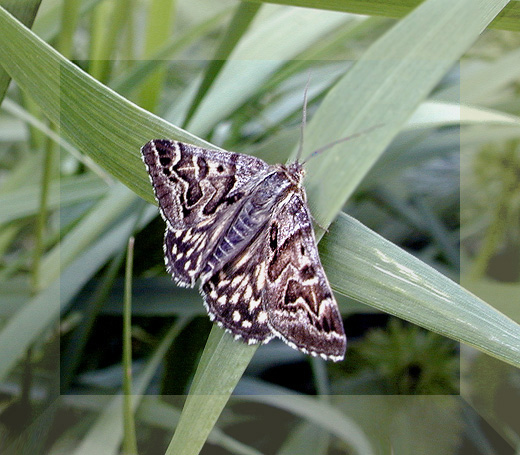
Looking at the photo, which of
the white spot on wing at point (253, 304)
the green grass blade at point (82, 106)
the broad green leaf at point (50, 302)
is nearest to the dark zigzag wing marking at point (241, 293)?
the white spot on wing at point (253, 304)

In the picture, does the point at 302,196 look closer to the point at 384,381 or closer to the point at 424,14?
the point at 424,14

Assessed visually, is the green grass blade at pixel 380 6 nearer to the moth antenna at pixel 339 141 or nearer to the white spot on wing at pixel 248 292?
the moth antenna at pixel 339 141

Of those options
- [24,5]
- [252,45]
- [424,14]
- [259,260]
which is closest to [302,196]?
[259,260]

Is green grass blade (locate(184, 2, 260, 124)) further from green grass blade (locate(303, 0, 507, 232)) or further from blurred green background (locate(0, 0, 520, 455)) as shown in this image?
green grass blade (locate(303, 0, 507, 232))

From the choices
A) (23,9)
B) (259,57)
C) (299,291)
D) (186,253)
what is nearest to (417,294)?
(299,291)

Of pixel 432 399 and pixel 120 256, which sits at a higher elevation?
pixel 120 256

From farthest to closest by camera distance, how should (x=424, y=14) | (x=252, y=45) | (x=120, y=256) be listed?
(x=252, y=45) → (x=120, y=256) → (x=424, y=14)

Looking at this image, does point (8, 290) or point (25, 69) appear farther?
point (8, 290)
